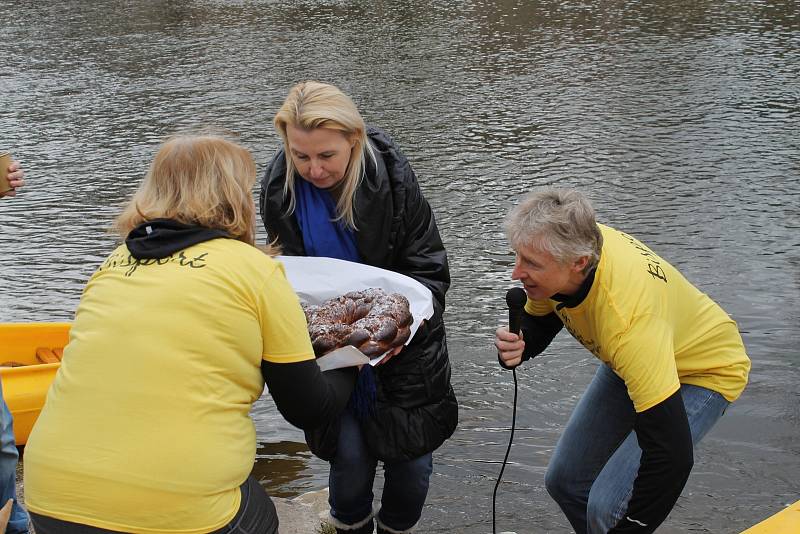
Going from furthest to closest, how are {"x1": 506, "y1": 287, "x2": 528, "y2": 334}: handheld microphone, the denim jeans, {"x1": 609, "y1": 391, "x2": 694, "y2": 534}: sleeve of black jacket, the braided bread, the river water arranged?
the river water
the denim jeans
{"x1": 506, "y1": 287, "x2": 528, "y2": 334}: handheld microphone
the braided bread
{"x1": 609, "y1": 391, "x2": 694, "y2": 534}: sleeve of black jacket

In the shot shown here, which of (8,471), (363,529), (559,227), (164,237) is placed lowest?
(363,529)

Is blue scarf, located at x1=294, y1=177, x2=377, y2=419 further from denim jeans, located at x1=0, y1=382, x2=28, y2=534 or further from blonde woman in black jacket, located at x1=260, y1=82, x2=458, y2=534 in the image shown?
denim jeans, located at x1=0, y1=382, x2=28, y2=534

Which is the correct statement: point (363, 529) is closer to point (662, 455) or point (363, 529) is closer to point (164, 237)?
point (662, 455)

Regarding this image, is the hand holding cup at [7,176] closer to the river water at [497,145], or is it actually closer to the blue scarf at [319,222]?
the blue scarf at [319,222]

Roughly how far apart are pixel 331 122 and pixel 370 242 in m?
0.45

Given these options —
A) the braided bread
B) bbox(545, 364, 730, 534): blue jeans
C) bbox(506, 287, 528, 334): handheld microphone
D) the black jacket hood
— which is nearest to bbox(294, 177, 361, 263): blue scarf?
the braided bread

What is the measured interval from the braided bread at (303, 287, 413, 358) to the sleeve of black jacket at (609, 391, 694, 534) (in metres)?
0.82

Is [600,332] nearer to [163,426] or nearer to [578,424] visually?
[578,424]

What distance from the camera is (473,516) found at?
531 cm

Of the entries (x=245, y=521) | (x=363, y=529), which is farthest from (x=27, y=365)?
(x=245, y=521)

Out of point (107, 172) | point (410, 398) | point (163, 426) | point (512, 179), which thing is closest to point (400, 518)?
point (410, 398)

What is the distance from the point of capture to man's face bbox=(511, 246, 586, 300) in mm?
3262

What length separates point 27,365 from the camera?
6.07m

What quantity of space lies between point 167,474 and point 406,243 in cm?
137
